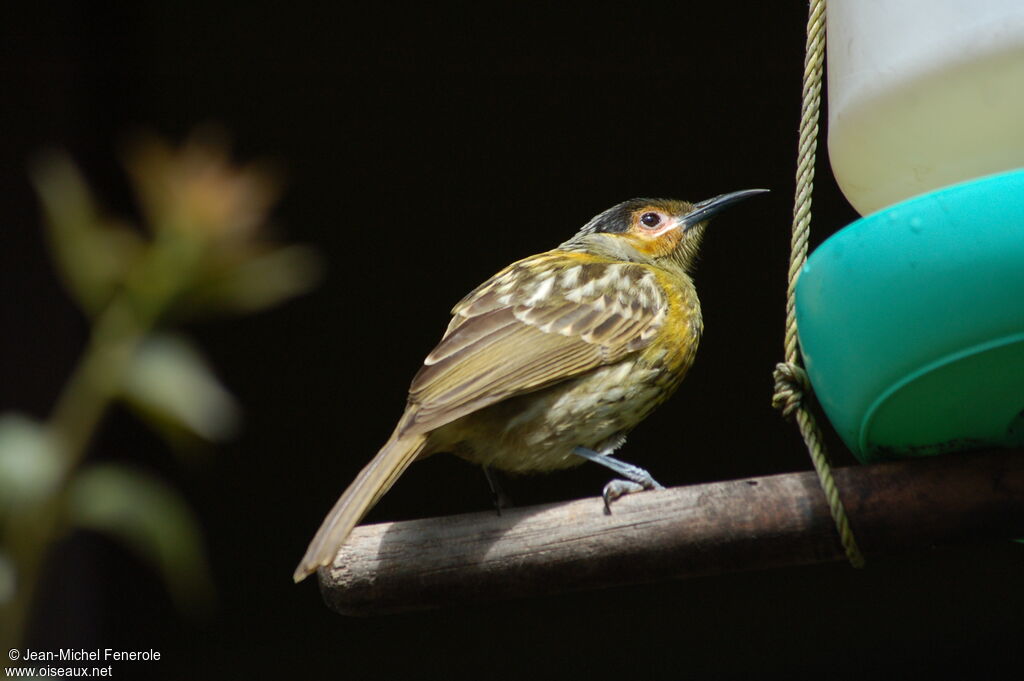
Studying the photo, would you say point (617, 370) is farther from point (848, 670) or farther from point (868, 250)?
point (848, 670)

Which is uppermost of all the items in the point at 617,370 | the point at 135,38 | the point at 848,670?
the point at 135,38

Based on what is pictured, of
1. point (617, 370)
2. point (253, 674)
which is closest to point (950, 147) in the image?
point (617, 370)

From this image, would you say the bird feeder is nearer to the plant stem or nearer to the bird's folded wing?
the bird's folded wing

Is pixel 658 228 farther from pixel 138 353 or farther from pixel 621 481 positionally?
pixel 138 353

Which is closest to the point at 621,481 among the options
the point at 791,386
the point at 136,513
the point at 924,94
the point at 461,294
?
the point at 791,386

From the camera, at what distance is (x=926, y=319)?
1.96 meters

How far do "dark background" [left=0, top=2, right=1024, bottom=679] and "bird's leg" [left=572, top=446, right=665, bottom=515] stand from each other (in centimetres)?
280

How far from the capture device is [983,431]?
2248 mm

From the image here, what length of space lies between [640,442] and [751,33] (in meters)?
2.11

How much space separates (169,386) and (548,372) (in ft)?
4.11

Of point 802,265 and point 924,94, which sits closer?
point 924,94

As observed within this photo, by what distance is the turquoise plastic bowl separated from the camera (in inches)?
74.2

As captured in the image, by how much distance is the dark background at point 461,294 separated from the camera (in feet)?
18.4

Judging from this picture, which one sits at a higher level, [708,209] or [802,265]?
[802,265]
